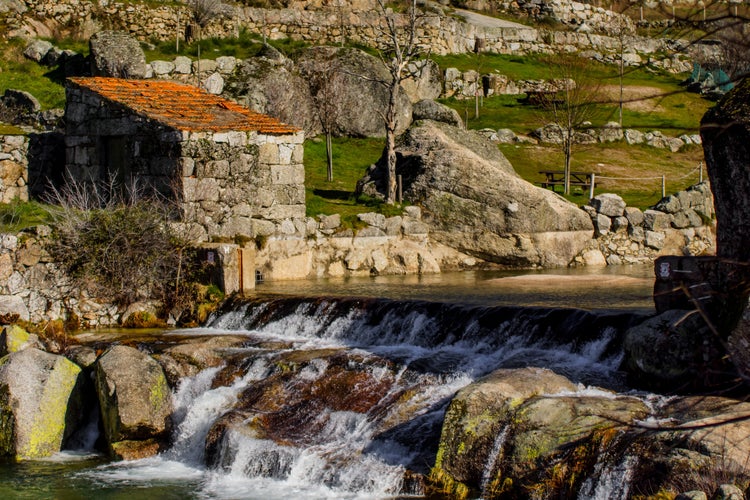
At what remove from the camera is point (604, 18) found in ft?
170

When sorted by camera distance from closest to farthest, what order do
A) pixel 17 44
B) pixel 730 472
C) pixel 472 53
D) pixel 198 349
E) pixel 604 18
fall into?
pixel 730 472 → pixel 198 349 → pixel 17 44 → pixel 472 53 → pixel 604 18

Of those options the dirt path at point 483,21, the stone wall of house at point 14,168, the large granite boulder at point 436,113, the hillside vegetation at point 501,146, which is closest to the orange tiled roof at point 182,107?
the stone wall of house at point 14,168

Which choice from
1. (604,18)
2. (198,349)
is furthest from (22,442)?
(604,18)

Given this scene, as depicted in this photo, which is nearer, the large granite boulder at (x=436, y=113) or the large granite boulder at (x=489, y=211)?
the large granite boulder at (x=489, y=211)

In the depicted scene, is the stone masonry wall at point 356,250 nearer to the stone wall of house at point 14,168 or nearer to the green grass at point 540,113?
the stone wall of house at point 14,168

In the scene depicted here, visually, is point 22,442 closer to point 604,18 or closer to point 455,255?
point 455,255

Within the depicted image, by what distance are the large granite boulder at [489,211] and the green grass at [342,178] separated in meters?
0.89

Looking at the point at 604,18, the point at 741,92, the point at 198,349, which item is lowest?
the point at 198,349

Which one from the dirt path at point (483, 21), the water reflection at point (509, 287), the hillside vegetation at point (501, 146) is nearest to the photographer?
the water reflection at point (509, 287)

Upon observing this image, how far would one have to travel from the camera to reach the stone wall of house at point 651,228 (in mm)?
22578

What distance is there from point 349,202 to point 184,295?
644 centimetres

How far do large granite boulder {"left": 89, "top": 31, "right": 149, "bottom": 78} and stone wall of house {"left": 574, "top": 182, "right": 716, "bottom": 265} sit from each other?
12.7m

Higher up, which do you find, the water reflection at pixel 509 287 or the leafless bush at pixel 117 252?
the leafless bush at pixel 117 252

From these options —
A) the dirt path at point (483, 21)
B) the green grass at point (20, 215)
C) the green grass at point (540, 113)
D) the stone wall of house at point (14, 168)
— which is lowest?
the green grass at point (20, 215)
